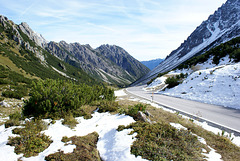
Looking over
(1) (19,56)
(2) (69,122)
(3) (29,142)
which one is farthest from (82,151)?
(1) (19,56)

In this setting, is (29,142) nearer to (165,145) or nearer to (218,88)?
(165,145)

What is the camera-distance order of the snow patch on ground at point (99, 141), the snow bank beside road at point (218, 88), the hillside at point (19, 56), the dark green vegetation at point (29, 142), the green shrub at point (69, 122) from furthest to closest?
the hillside at point (19, 56), the snow bank beside road at point (218, 88), the green shrub at point (69, 122), the dark green vegetation at point (29, 142), the snow patch on ground at point (99, 141)

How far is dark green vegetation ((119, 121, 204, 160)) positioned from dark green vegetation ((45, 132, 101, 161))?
4.64ft

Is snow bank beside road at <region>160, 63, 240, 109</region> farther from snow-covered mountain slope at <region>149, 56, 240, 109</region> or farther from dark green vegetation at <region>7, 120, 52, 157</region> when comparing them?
dark green vegetation at <region>7, 120, 52, 157</region>

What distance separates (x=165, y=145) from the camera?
4441 mm

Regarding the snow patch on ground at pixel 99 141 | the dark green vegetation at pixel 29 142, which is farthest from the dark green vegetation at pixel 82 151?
the dark green vegetation at pixel 29 142

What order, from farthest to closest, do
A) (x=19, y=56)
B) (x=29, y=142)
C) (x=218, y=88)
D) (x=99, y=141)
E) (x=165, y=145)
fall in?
(x=19, y=56)
(x=218, y=88)
(x=99, y=141)
(x=29, y=142)
(x=165, y=145)

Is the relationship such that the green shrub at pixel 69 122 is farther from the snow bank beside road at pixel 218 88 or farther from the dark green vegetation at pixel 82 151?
the snow bank beside road at pixel 218 88

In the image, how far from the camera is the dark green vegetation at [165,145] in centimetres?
403

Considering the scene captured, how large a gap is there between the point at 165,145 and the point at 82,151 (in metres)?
2.89

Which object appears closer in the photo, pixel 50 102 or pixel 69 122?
pixel 69 122

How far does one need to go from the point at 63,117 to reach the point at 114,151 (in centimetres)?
457

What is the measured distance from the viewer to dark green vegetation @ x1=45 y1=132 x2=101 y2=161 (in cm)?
409

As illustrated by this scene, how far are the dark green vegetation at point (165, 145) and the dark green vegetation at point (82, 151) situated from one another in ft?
4.64
